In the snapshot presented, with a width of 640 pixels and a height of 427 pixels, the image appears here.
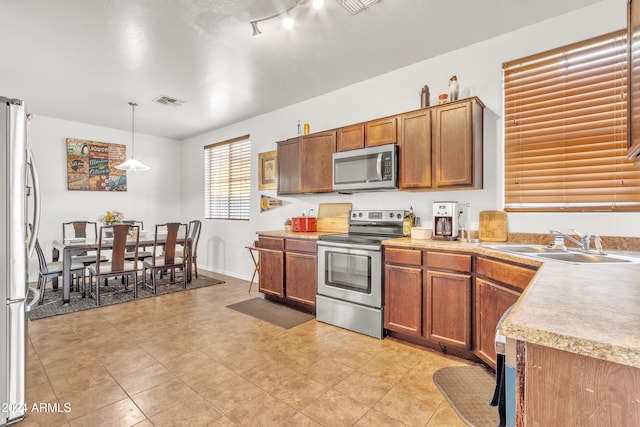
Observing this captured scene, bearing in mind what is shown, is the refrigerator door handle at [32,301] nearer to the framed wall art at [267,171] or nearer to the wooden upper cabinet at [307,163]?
the wooden upper cabinet at [307,163]

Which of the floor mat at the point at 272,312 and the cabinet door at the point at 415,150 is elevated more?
the cabinet door at the point at 415,150

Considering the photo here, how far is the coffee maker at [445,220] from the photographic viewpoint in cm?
286

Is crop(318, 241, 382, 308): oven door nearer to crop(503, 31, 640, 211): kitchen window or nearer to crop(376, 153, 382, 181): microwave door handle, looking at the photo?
crop(376, 153, 382, 181): microwave door handle

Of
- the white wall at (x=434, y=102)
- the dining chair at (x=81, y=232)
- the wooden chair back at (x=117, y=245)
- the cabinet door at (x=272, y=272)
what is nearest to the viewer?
the white wall at (x=434, y=102)

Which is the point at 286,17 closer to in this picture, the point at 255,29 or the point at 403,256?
the point at 255,29

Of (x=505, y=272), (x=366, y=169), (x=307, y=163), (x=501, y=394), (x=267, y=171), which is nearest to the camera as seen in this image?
(x=501, y=394)

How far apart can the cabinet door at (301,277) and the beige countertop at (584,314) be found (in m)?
2.45

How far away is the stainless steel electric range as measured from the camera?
2.92 meters

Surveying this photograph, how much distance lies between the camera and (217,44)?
2.92 m

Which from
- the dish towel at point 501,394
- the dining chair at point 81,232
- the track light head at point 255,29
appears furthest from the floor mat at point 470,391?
the dining chair at point 81,232

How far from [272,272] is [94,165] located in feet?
13.7

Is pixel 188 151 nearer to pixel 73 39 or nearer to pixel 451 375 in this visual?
pixel 73 39

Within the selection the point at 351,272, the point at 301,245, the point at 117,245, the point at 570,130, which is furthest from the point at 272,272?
the point at 570,130

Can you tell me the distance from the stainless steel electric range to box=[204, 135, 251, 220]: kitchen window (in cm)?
253
